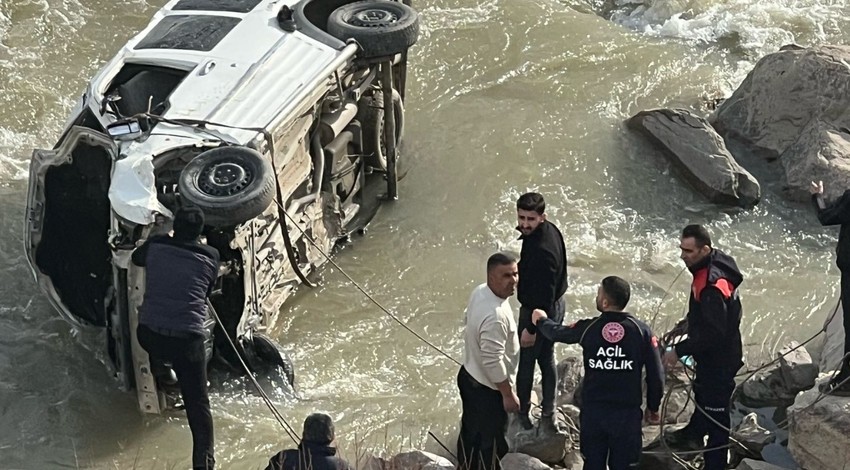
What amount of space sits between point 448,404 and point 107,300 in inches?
91.5

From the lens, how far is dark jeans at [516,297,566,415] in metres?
6.14

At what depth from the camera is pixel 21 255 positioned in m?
8.56

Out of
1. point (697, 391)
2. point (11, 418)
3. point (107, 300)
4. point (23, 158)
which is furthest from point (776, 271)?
point (23, 158)

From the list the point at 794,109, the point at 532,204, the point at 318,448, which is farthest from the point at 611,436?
the point at 794,109

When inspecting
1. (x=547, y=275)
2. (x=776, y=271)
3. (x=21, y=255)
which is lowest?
(x=776, y=271)

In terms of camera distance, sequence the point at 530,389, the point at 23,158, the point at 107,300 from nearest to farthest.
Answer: the point at 530,389
the point at 107,300
the point at 23,158

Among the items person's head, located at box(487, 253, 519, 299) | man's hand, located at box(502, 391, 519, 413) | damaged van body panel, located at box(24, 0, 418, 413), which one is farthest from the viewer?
damaged van body panel, located at box(24, 0, 418, 413)

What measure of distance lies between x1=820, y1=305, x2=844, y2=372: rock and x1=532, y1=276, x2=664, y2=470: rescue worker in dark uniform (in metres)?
1.91

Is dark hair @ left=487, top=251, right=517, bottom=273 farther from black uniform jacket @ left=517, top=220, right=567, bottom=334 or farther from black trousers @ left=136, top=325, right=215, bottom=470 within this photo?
black trousers @ left=136, top=325, right=215, bottom=470

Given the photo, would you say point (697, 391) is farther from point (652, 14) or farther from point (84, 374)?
point (652, 14)

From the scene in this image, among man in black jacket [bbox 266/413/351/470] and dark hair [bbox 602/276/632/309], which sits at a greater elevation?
dark hair [bbox 602/276/632/309]

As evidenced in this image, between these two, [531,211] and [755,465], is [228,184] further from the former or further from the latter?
[755,465]

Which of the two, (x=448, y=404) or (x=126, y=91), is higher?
(x=126, y=91)

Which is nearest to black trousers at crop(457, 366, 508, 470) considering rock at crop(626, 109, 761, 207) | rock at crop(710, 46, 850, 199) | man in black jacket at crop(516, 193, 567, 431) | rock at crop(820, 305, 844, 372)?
man in black jacket at crop(516, 193, 567, 431)
